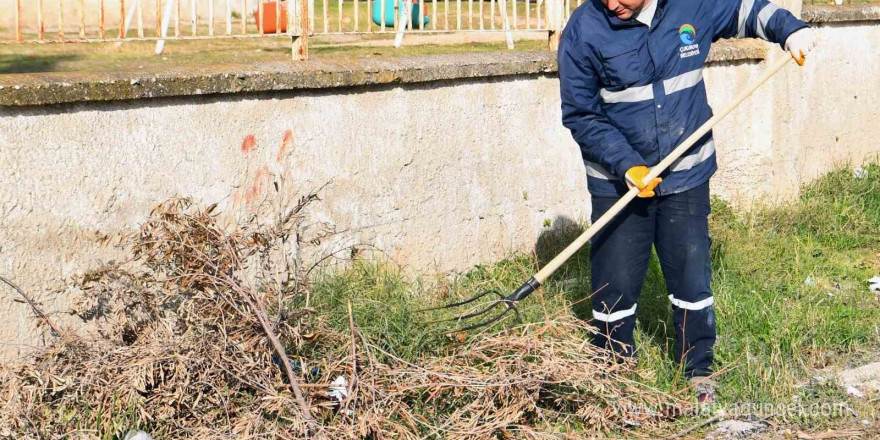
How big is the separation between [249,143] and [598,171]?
1.63 metres

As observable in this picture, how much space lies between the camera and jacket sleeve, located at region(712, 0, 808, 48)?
4172mm

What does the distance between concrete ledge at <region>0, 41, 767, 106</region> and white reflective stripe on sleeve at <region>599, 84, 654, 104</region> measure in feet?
4.48

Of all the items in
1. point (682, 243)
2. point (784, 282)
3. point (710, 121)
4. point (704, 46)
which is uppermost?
point (704, 46)

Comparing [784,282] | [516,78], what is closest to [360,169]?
[516,78]

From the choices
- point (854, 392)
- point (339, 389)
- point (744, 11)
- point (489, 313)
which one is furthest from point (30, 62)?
point (854, 392)

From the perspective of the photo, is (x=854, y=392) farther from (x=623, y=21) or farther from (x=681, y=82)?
(x=623, y=21)

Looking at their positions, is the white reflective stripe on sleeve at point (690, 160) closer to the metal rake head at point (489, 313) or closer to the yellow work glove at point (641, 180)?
the yellow work glove at point (641, 180)

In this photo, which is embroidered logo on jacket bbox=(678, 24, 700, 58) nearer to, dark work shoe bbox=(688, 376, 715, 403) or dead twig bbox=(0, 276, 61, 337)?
dark work shoe bbox=(688, 376, 715, 403)

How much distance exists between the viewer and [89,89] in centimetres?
409

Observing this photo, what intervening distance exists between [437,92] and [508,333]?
166 centimetres

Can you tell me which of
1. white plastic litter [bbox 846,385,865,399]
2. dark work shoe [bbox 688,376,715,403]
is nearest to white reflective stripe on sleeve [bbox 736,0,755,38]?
dark work shoe [bbox 688,376,715,403]

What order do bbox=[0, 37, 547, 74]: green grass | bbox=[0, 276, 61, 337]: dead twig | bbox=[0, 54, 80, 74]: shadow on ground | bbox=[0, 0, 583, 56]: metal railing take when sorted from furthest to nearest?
bbox=[0, 37, 547, 74]: green grass < bbox=[0, 54, 80, 74]: shadow on ground < bbox=[0, 0, 583, 56]: metal railing < bbox=[0, 276, 61, 337]: dead twig

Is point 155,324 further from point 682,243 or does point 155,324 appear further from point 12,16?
point 12,16

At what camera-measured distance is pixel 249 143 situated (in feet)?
15.3
